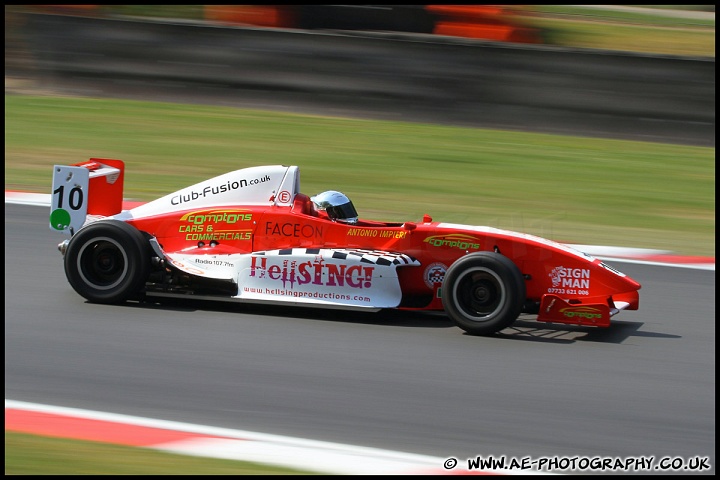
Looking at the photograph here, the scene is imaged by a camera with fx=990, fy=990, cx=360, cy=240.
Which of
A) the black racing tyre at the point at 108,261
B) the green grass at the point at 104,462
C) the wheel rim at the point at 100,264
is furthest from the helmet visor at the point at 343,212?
the green grass at the point at 104,462

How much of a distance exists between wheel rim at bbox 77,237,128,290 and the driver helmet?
1.42 metres

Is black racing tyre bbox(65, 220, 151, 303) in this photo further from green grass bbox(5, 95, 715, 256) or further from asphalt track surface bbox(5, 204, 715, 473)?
green grass bbox(5, 95, 715, 256)

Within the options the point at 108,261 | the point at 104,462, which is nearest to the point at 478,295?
the point at 108,261

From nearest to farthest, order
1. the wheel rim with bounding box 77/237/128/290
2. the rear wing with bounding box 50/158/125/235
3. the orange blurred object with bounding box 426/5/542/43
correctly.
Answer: the wheel rim with bounding box 77/237/128/290
the rear wing with bounding box 50/158/125/235
the orange blurred object with bounding box 426/5/542/43

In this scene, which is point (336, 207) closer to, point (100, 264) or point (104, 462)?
point (100, 264)

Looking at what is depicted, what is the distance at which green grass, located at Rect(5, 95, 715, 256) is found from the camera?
10.6 metres

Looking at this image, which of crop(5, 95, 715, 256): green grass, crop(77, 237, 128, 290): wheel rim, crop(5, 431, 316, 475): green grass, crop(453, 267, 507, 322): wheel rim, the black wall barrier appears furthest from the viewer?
the black wall barrier

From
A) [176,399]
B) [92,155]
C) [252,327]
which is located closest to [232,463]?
[176,399]

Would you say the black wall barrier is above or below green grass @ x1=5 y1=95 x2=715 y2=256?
above

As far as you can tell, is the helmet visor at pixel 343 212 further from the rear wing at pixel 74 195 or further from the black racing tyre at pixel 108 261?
the rear wing at pixel 74 195

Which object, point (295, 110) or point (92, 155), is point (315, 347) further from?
point (295, 110)

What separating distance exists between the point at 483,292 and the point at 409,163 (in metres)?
6.72

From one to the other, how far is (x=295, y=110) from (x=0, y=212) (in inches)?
236

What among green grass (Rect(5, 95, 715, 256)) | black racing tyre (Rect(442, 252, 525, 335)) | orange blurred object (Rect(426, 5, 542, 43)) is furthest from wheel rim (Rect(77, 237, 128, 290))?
orange blurred object (Rect(426, 5, 542, 43))
